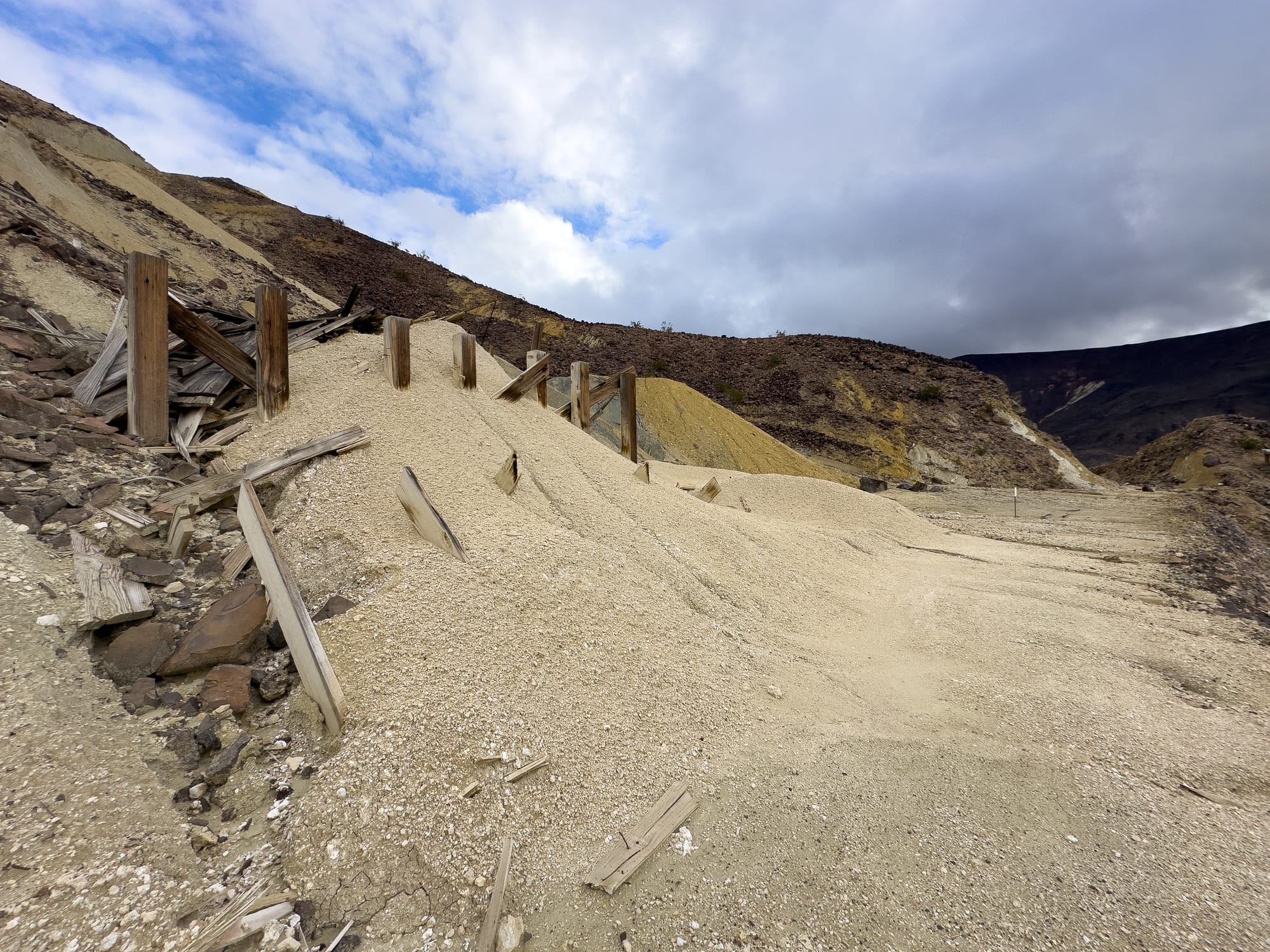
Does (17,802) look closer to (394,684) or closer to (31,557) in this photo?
(394,684)

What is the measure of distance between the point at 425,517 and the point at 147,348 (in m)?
2.55

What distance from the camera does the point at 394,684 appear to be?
2199mm

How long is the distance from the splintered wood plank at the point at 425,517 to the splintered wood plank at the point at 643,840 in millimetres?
1528

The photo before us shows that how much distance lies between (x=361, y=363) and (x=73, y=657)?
3.02m

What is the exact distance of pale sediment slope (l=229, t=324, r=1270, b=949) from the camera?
1.83m

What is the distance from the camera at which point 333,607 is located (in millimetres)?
2564

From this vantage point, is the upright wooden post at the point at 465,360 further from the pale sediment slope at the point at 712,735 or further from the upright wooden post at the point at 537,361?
the upright wooden post at the point at 537,361

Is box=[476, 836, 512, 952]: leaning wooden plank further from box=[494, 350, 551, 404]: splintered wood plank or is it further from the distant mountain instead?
the distant mountain

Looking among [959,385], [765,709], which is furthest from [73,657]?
[959,385]

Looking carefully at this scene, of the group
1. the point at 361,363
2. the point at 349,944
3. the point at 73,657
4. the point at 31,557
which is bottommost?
the point at 349,944

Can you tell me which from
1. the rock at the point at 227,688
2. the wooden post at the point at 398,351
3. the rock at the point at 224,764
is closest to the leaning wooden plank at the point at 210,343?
the wooden post at the point at 398,351

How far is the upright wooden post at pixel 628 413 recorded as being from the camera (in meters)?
7.43

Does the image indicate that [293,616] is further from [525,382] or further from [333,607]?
[525,382]

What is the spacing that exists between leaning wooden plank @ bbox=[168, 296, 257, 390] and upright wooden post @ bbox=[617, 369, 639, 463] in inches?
168
